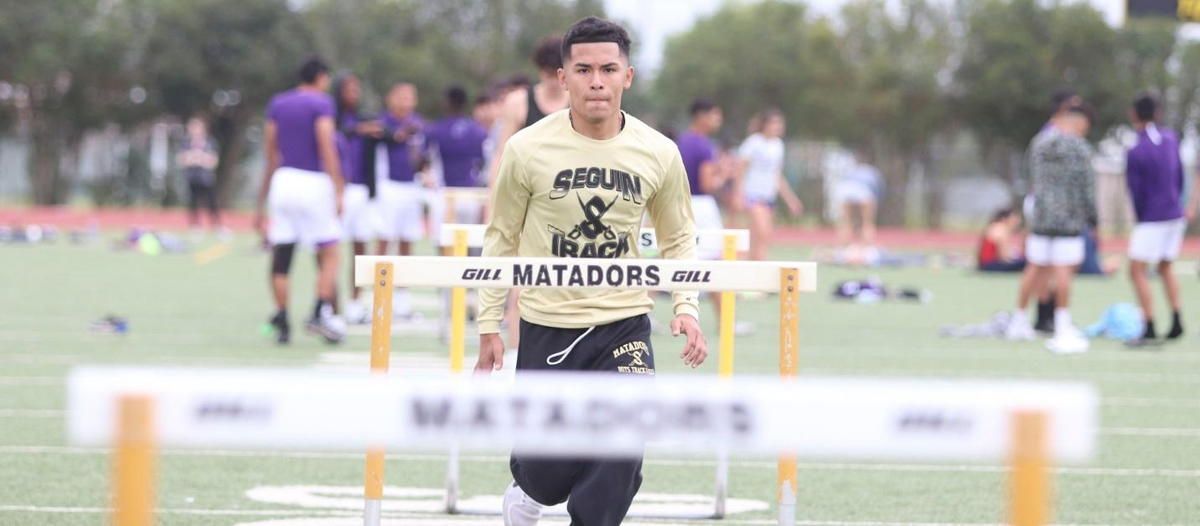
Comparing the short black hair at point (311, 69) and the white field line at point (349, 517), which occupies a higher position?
the short black hair at point (311, 69)

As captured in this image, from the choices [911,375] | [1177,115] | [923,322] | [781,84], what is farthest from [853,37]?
[911,375]

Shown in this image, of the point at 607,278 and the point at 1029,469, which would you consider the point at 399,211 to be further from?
the point at 1029,469

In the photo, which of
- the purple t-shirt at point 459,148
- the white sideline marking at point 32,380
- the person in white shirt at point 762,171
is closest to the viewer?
the white sideline marking at point 32,380

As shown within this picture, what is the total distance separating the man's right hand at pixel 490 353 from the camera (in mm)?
5914

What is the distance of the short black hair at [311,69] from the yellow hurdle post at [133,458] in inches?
476

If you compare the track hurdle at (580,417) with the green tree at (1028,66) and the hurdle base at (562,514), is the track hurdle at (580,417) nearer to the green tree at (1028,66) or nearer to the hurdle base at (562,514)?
the hurdle base at (562,514)

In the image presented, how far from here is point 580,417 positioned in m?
3.05

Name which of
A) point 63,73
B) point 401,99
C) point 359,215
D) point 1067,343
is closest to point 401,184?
point 359,215

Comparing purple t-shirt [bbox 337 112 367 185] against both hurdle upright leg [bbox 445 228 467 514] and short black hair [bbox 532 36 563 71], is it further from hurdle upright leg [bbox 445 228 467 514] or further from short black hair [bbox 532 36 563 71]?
hurdle upright leg [bbox 445 228 467 514]

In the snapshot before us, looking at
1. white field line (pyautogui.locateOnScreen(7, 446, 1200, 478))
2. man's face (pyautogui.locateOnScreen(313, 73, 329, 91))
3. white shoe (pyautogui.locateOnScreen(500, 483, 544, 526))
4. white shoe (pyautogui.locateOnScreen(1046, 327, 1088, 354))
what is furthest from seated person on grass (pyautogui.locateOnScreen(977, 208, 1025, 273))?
white shoe (pyautogui.locateOnScreen(500, 483, 544, 526))

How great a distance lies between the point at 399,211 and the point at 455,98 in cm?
148

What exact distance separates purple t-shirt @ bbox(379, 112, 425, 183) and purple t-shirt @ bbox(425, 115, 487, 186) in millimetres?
267

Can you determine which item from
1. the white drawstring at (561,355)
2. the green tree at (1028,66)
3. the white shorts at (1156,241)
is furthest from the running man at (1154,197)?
the green tree at (1028,66)

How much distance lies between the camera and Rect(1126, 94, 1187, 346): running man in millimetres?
16250
